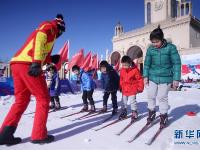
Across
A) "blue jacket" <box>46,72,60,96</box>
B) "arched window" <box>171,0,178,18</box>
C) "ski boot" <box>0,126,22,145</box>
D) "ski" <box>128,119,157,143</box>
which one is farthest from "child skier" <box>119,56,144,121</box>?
"arched window" <box>171,0,178,18</box>

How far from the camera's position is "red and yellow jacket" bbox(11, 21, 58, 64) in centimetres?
342

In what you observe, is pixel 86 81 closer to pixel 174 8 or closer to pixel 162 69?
pixel 162 69

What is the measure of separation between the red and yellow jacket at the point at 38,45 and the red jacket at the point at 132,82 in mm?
2469

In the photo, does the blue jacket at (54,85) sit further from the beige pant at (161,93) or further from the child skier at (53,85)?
the beige pant at (161,93)

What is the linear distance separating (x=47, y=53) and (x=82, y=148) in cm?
166

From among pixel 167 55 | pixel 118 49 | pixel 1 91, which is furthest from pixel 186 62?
pixel 167 55

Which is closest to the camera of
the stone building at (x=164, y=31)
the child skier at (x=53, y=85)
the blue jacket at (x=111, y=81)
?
the blue jacket at (x=111, y=81)

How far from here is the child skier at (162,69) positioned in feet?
15.1

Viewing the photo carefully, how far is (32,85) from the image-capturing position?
11.5 feet

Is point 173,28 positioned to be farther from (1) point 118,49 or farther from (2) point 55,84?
(2) point 55,84

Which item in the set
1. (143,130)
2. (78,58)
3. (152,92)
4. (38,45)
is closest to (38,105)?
(38,45)

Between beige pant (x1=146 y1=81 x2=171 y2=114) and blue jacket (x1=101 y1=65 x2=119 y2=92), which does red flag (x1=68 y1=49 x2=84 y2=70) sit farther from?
beige pant (x1=146 y1=81 x2=171 y2=114)

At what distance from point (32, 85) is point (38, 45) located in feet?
2.10

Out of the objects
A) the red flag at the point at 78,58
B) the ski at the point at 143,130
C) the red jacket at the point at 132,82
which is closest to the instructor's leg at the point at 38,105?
the ski at the point at 143,130
